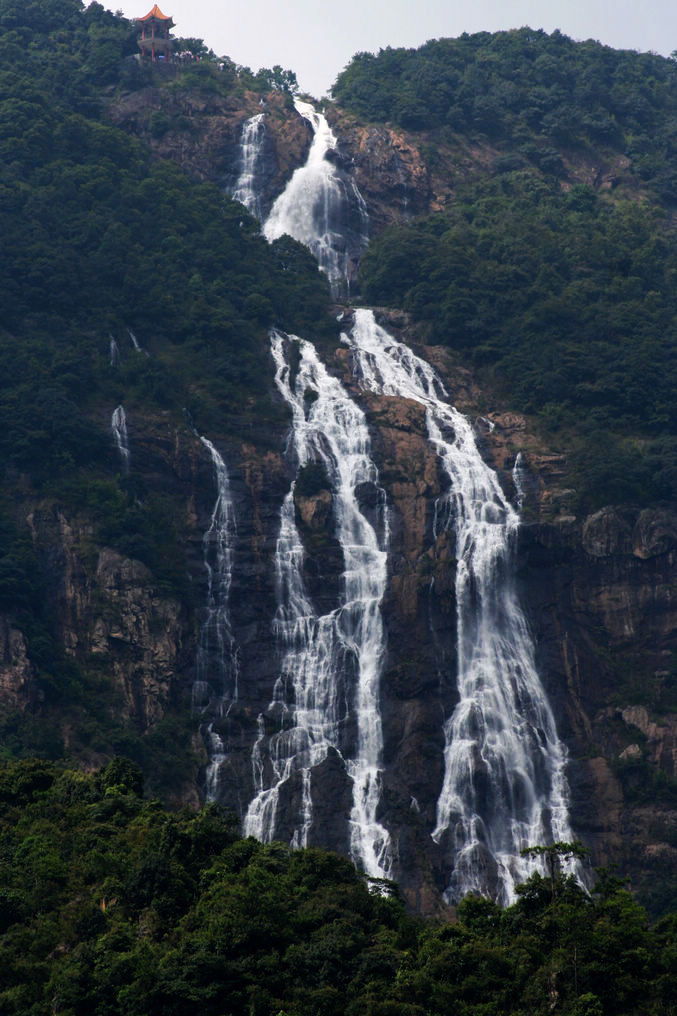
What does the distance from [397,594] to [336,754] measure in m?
7.71

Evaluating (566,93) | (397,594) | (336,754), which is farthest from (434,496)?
(566,93)

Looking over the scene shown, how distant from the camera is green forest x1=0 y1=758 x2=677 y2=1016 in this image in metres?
37.5

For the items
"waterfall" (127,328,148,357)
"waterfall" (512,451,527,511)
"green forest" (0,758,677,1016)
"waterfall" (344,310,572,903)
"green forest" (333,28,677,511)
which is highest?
"green forest" (333,28,677,511)

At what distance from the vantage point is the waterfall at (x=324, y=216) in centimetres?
9044

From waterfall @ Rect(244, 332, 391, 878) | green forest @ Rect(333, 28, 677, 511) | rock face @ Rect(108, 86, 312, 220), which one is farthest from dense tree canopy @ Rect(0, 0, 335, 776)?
green forest @ Rect(333, 28, 677, 511)

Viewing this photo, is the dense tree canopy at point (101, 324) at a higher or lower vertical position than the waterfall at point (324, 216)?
lower

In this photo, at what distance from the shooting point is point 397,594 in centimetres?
6569

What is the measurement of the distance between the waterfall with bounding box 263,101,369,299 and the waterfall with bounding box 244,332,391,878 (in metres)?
18.4

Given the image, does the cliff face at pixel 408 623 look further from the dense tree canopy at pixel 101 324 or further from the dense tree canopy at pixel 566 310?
the dense tree canopy at pixel 566 310

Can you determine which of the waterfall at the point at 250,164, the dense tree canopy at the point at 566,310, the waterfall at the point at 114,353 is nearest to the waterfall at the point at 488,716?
the dense tree canopy at the point at 566,310

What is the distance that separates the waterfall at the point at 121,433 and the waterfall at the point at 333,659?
680 cm

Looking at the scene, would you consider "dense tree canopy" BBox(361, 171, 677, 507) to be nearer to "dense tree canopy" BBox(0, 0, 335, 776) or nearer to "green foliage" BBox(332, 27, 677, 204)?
"dense tree canopy" BBox(0, 0, 335, 776)

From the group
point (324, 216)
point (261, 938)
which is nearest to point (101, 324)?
point (324, 216)

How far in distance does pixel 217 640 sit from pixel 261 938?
82.5 ft
